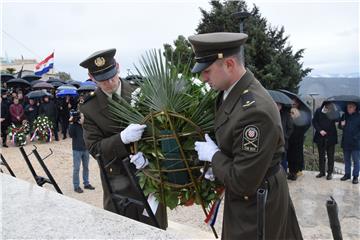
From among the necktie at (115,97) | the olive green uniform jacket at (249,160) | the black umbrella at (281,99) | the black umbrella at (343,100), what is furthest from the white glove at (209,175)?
the black umbrella at (343,100)

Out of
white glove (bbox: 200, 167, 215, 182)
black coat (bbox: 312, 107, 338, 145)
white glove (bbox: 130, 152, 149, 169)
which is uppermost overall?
white glove (bbox: 130, 152, 149, 169)

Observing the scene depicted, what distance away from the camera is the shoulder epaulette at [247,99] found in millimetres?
1927

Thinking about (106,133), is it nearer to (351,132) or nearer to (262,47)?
(351,132)

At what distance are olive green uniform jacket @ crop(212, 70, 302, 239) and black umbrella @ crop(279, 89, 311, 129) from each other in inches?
221

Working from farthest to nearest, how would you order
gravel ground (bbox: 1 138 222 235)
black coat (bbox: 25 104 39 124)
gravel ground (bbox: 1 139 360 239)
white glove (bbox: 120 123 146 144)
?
1. black coat (bbox: 25 104 39 124)
2. gravel ground (bbox: 1 138 222 235)
3. gravel ground (bbox: 1 139 360 239)
4. white glove (bbox: 120 123 146 144)

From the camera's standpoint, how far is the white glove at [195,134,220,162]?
2033 millimetres

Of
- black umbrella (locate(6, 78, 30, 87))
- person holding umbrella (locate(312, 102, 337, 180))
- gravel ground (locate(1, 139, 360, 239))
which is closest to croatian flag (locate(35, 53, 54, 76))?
black umbrella (locate(6, 78, 30, 87))

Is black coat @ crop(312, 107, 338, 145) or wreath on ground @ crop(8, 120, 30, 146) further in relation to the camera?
wreath on ground @ crop(8, 120, 30, 146)

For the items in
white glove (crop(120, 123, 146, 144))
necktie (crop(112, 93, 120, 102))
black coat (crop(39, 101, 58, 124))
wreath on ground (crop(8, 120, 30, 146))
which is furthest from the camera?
black coat (crop(39, 101, 58, 124))

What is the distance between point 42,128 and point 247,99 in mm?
11699

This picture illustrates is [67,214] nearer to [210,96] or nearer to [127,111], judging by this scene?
[127,111]

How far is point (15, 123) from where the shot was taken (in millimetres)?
12227

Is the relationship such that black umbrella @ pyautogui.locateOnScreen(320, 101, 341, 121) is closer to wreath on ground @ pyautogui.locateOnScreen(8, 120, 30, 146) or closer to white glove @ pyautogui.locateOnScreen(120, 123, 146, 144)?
white glove @ pyautogui.locateOnScreen(120, 123, 146, 144)

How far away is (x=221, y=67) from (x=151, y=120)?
0.56 meters
